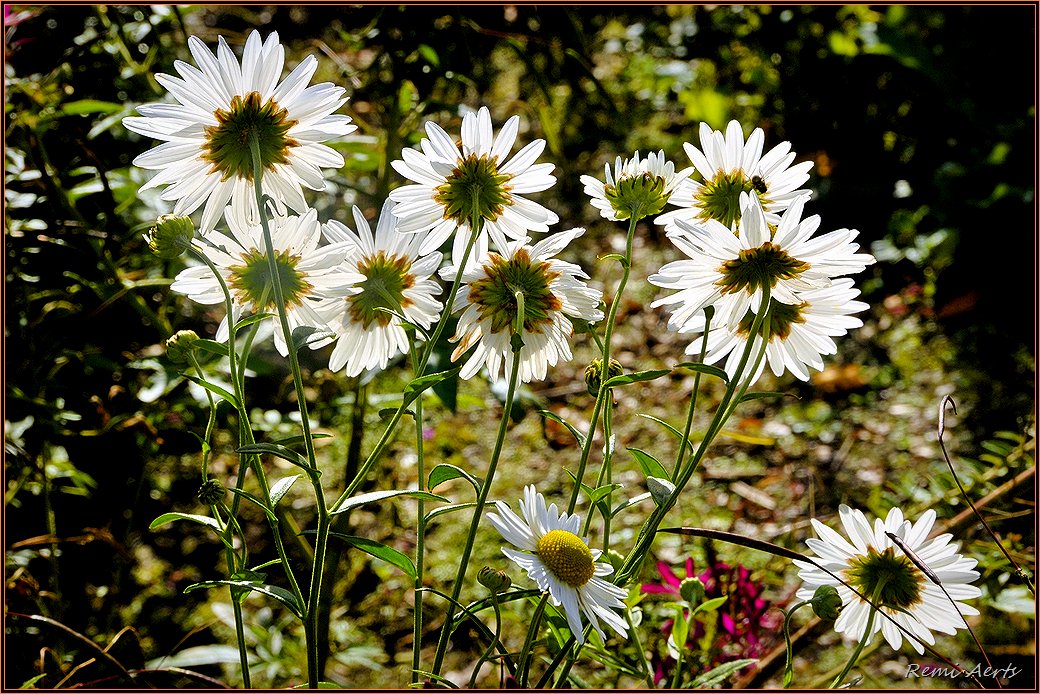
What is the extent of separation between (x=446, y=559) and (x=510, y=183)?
2.75 ft

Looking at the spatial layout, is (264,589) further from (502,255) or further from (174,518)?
(502,255)

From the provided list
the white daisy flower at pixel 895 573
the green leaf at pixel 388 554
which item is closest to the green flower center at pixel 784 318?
the white daisy flower at pixel 895 573

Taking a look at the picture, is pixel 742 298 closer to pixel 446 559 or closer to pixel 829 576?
pixel 829 576

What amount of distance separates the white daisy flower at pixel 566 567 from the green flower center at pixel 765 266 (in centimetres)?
15

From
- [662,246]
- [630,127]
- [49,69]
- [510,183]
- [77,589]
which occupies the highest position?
[630,127]

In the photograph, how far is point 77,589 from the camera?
1.07m

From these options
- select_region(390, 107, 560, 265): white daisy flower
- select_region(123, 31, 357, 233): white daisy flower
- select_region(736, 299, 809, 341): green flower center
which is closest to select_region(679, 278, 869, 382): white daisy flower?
select_region(736, 299, 809, 341): green flower center

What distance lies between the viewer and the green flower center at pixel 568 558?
45 cm

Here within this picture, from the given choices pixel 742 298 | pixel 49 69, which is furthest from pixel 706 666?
pixel 49 69

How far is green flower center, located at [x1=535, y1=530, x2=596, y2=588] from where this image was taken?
45 centimetres

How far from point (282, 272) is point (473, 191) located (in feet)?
0.36

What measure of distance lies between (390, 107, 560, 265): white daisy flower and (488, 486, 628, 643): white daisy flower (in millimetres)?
149
